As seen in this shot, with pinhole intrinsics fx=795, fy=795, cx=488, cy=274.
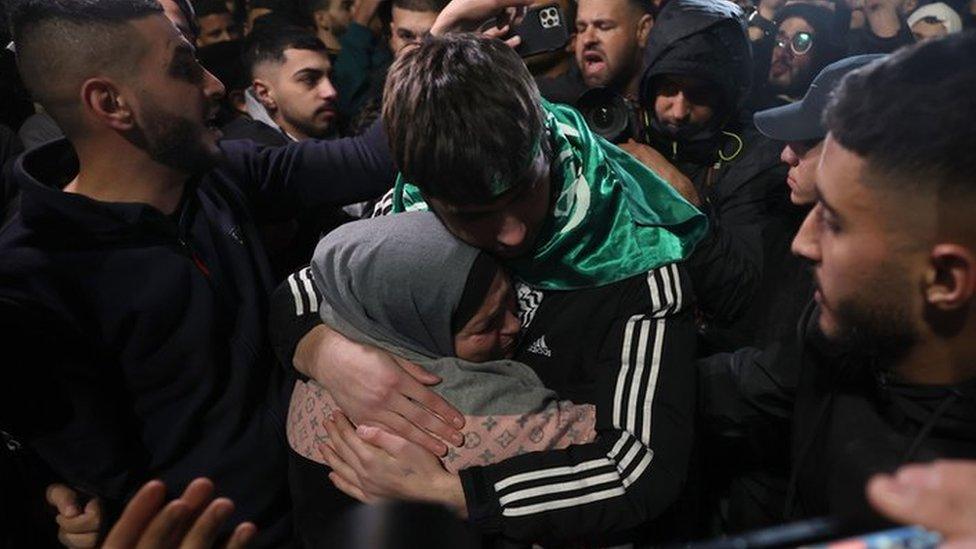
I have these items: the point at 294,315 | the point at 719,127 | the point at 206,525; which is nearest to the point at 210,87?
the point at 294,315

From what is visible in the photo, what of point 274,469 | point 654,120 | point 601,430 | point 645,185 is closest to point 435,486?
point 601,430

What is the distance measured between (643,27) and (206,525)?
2.52m

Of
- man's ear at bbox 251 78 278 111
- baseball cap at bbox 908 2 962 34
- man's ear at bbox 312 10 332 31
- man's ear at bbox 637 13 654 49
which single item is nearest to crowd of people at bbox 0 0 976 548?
man's ear at bbox 637 13 654 49

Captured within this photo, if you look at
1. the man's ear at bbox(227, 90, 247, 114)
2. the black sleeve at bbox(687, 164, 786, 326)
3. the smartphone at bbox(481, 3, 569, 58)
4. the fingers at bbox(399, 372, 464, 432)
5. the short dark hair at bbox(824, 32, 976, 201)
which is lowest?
the man's ear at bbox(227, 90, 247, 114)

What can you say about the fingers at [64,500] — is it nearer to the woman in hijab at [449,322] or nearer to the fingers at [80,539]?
the fingers at [80,539]

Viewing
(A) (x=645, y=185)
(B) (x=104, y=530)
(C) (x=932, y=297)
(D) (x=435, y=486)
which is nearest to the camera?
(C) (x=932, y=297)

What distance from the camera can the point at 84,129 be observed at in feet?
5.46

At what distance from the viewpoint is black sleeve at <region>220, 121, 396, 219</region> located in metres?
1.98

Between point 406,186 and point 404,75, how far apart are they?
0.30 m

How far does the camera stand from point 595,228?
1.44 m

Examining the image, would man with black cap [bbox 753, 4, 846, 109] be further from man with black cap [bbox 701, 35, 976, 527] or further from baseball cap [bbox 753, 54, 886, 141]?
man with black cap [bbox 701, 35, 976, 527]

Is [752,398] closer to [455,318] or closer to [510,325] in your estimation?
[510,325]

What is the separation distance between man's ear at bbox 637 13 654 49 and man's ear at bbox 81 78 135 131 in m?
1.98

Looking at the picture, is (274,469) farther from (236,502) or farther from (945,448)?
(945,448)
